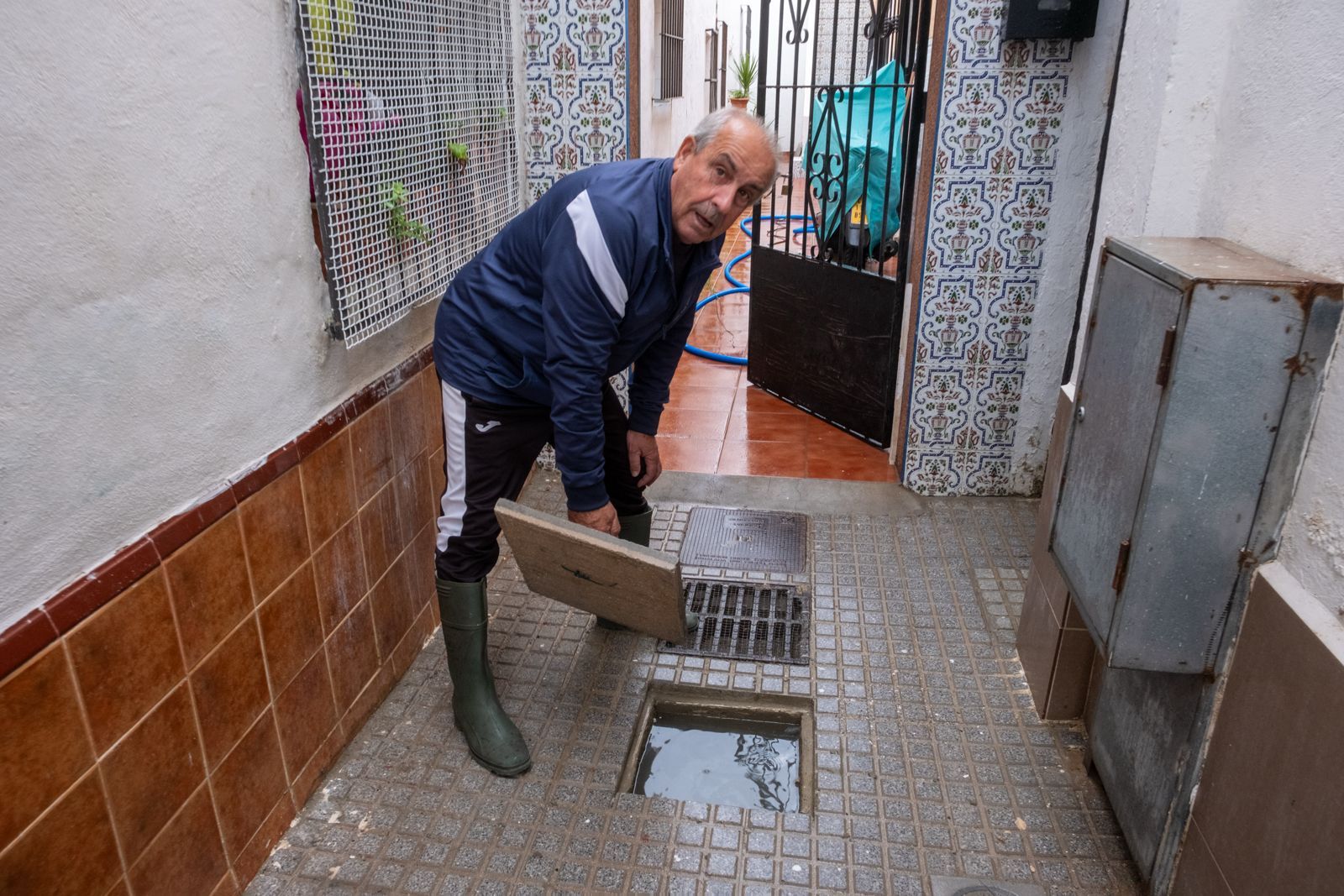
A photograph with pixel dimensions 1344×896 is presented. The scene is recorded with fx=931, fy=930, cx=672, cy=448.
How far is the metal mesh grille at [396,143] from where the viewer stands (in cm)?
222

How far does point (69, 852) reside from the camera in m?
1.58

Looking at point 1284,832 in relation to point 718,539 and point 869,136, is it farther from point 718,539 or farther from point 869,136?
point 869,136

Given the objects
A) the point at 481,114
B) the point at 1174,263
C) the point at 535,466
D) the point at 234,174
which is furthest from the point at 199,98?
the point at 535,466

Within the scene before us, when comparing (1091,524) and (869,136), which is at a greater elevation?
(869,136)

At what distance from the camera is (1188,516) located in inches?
71.0

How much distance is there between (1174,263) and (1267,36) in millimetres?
556

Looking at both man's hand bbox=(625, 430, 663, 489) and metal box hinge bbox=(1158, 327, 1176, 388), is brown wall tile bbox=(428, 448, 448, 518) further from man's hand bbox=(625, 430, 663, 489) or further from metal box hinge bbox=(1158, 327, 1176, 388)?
metal box hinge bbox=(1158, 327, 1176, 388)

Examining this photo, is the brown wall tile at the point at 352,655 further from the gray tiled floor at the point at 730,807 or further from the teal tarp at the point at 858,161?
the teal tarp at the point at 858,161

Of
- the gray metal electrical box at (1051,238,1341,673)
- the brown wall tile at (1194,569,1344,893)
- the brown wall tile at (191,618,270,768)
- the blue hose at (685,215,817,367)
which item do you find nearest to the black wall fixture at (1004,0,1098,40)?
the blue hose at (685,215,817,367)

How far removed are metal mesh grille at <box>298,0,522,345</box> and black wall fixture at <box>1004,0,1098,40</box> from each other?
191cm

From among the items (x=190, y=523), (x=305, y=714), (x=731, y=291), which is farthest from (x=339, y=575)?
(x=731, y=291)

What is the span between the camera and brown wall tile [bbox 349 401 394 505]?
2537 mm

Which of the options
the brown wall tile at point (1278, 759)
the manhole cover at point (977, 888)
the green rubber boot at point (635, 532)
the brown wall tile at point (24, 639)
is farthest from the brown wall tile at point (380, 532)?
the brown wall tile at point (1278, 759)

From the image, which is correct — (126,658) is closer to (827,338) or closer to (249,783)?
(249,783)
